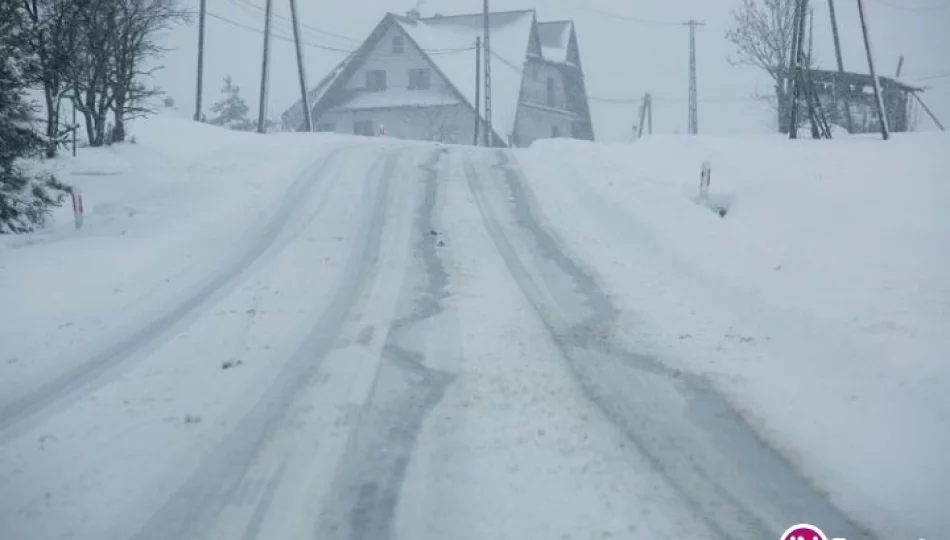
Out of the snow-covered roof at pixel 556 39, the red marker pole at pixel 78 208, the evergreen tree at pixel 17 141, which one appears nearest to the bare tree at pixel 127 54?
the evergreen tree at pixel 17 141

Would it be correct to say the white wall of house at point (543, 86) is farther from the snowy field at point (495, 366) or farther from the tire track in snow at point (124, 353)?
the tire track in snow at point (124, 353)

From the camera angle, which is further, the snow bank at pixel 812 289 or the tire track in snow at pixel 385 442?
the snow bank at pixel 812 289

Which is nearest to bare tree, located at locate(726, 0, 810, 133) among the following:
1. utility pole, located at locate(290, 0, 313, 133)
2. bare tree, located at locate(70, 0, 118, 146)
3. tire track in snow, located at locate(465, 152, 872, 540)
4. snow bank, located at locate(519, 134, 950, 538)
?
utility pole, located at locate(290, 0, 313, 133)

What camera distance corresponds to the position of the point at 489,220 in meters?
15.1

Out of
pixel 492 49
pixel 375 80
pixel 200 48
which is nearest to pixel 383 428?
pixel 200 48

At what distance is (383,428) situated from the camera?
6.17 m

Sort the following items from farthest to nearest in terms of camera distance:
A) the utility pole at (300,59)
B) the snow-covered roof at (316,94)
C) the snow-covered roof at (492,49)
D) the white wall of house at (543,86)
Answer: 1. the white wall of house at (543,86)
2. the snow-covered roof at (316,94)
3. the snow-covered roof at (492,49)
4. the utility pole at (300,59)

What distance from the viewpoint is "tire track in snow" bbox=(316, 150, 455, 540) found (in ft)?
15.7

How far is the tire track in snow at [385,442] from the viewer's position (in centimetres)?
479

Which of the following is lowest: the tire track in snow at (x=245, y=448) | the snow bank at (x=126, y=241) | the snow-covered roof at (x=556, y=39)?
the tire track in snow at (x=245, y=448)

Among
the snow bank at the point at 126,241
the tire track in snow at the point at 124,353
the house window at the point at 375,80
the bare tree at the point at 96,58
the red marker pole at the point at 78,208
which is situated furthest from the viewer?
the house window at the point at 375,80

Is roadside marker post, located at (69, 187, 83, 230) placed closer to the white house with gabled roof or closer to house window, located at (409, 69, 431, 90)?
the white house with gabled roof

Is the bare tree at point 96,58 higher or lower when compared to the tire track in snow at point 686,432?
higher

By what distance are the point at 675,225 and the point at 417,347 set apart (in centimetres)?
652
